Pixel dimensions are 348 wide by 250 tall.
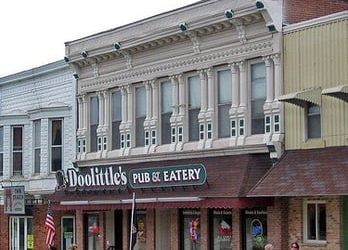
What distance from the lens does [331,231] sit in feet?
80.1

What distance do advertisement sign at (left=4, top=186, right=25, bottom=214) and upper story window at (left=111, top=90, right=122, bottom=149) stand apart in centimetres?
654

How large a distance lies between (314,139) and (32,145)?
16290 millimetres

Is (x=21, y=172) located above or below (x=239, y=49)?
below

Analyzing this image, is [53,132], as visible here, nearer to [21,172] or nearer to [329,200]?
[21,172]

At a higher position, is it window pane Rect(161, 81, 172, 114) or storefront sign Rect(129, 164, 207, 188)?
window pane Rect(161, 81, 172, 114)

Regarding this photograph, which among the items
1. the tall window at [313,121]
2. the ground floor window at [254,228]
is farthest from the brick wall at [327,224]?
the tall window at [313,121]

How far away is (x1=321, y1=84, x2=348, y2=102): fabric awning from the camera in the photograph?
23203 mm

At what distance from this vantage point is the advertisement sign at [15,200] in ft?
126

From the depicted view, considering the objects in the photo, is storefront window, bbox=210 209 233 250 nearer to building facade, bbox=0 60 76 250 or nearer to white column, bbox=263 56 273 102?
white column, bbox=263 56 273 102

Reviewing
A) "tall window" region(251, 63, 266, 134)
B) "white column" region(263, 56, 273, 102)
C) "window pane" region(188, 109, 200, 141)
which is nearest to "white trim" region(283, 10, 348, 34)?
"white column" region(263, 56, 273, 102)

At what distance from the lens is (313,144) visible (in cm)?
2508

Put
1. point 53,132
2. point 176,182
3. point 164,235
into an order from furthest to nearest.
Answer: point 53,132, point 164,235, point 176,182

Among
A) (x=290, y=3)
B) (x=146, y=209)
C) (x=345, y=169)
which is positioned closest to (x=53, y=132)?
(x=146, y=209)

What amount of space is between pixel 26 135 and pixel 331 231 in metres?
18.0
